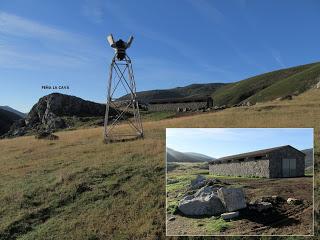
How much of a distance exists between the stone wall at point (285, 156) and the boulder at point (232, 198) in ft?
4.16

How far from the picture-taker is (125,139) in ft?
117

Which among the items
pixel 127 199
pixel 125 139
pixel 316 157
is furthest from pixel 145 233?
pixel 125 139

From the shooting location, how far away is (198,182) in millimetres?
14336

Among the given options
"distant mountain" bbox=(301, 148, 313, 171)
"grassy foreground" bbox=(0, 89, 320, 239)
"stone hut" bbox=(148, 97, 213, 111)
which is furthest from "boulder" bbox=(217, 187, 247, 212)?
"stone hut" bbox=(148, 97, 213, 111)

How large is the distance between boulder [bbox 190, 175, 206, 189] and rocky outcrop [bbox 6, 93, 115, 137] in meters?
76.0

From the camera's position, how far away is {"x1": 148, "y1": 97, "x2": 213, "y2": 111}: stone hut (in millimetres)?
96625

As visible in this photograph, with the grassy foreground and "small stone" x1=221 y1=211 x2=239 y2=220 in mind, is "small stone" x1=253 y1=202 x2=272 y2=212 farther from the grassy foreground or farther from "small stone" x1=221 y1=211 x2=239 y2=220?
the grassy foreground

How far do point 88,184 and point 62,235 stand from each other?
464cm

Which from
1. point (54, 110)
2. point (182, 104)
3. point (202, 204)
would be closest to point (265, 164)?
point (202, 204)

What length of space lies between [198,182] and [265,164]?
216cm

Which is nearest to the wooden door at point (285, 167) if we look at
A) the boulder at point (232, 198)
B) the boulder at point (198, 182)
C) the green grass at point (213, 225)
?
the boulder at point (232, 198)

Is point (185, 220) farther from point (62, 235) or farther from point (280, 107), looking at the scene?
point (280, 107)

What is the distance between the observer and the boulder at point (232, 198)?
45.5ft

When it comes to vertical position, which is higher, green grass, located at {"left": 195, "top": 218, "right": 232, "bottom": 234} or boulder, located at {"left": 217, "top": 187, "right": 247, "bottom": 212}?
boulder, located at {"left": 217, "top": 187, "right": 247, "bottom": 212}
